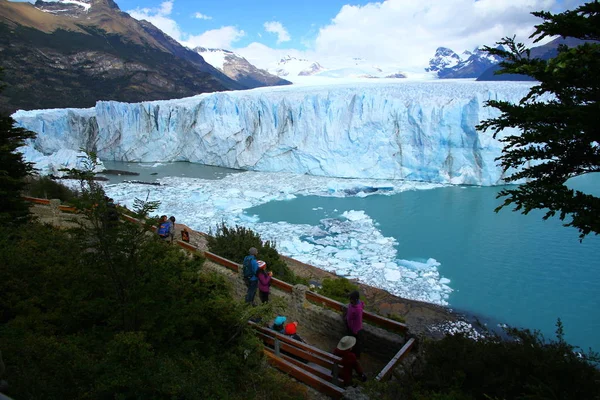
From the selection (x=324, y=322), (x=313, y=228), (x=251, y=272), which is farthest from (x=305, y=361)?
(x=313, y=228)

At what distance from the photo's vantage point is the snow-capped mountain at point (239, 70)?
90.0m

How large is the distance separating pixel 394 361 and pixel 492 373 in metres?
0.94

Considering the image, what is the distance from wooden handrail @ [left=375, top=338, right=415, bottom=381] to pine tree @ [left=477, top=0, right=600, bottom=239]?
6.20 feet

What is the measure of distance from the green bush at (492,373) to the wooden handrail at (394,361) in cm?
22

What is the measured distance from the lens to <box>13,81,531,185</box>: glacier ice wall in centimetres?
1608

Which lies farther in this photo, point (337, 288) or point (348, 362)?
point (337, 288)

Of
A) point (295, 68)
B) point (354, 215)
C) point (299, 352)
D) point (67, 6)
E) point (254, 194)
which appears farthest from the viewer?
point (295, 68)

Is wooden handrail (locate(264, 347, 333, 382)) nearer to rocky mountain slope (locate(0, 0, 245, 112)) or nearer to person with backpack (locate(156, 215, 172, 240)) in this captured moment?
person with backpack (locate(156, 215, 172, 240))

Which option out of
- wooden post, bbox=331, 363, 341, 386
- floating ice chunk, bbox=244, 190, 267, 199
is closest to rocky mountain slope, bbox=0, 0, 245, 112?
floating ice chunk, bbox=244, 190, 267, 199

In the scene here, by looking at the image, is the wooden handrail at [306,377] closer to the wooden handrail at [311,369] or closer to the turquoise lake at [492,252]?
the wooden handrail at [311,369]

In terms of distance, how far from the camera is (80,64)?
41562mm

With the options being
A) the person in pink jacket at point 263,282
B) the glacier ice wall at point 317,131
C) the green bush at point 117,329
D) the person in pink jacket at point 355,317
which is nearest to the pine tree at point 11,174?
the green bush at point 117,329

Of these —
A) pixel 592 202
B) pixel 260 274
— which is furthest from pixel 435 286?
pixel 592 202

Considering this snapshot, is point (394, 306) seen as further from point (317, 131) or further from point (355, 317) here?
point (317, 131)
